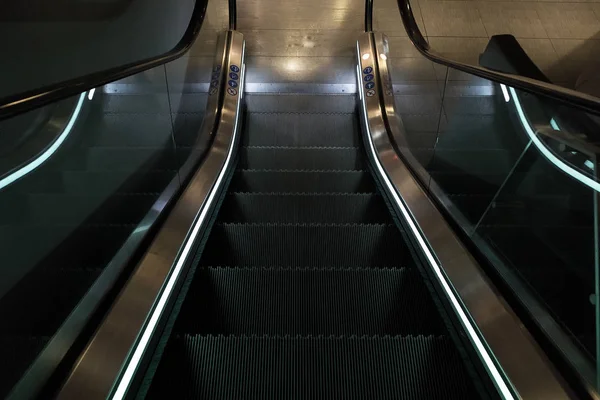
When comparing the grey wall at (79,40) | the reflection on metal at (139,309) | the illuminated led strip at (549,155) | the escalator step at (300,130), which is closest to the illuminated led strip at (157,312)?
the reflection on metal at (139,309)

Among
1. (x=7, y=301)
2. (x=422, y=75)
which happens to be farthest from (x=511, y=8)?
(x=7, y=301)

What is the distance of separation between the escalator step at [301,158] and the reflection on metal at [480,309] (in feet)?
4.32

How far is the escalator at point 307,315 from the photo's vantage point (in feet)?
6.23

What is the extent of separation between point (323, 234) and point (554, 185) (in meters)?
1.43

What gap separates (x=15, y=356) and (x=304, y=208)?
2392 millimetres

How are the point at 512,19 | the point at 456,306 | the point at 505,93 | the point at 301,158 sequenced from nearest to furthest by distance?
1. the point at 456,306
2. the point at 505,93
3. the point at 301,158
4. the point at 512,19

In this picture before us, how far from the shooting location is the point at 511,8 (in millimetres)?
7207

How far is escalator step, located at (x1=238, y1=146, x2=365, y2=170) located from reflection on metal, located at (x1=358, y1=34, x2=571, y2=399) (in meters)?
1.32

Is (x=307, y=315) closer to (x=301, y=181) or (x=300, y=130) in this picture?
(x=301, y=181)

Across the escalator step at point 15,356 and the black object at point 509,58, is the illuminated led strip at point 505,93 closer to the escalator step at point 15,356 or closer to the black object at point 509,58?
the escalator step at point 15,356

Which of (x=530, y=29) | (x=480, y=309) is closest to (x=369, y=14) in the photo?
(x=530, y=29)

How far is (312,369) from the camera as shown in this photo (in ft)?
6.33

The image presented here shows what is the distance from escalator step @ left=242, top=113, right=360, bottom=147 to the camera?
5395mm

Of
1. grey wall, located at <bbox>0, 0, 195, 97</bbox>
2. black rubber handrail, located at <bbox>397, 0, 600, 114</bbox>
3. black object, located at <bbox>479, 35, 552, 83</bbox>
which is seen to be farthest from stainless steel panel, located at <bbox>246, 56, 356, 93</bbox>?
black rubber handrail, located at <bbox>397, 0, 600, 114</bbox>
